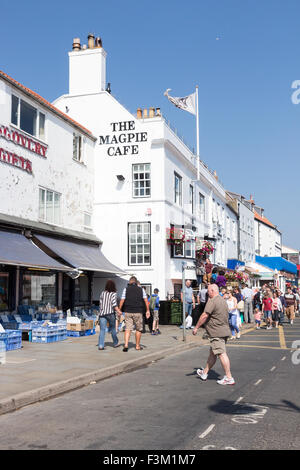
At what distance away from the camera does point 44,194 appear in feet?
64.0

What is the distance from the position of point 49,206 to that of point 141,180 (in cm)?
562

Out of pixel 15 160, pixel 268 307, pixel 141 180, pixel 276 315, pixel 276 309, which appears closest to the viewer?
pixel 15 160

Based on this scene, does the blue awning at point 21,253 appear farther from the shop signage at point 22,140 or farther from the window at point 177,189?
the window at point 177,189

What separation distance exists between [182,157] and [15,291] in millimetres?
12539

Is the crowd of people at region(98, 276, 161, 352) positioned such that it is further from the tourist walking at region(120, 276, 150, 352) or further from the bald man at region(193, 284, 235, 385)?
the bald man at region(193, 284, 235, 385)

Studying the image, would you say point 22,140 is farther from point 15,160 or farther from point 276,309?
point 276,309

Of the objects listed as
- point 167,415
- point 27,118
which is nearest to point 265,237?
point 27,118

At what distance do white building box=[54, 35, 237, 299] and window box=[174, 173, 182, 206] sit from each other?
13 centimetres

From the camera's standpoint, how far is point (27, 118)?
18484mm

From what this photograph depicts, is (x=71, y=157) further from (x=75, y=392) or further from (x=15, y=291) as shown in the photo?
(x=75, y=392)

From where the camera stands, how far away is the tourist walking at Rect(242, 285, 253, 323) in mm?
23594

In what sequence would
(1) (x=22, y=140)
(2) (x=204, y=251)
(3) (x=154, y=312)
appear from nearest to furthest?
(1) (x=22, y=140) → (3) (x=154, y=312) → (2) (x=204, y=251)
